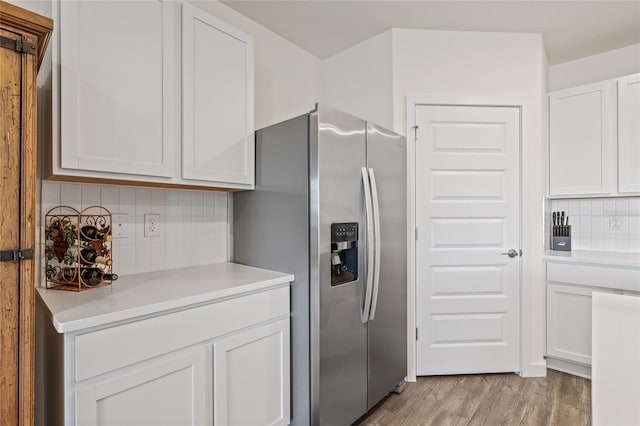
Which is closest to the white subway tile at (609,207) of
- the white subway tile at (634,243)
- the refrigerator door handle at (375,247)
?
the white subway tile at (634,243)

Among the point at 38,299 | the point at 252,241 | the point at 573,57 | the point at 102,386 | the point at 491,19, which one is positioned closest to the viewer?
the point at 102,386

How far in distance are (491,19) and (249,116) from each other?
1919 millimetres

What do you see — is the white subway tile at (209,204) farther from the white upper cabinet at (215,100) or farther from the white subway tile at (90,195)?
the white subway tile at (90,195)

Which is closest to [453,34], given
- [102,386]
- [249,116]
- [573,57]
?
[573,57]

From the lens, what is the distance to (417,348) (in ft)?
8.62

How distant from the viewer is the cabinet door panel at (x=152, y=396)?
3.78ft

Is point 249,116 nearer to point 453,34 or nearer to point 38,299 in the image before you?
point 38,299

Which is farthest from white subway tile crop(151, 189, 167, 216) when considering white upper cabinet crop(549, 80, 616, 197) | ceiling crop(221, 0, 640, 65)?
white upper cabinet crop(549, 80, 616, 197)

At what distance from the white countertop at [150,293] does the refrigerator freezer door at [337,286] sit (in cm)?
25

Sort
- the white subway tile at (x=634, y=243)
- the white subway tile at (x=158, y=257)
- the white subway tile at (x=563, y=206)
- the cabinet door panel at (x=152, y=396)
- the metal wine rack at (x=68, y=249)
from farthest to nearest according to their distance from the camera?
the white subway tile at (x=563, y=206), the white subway tile at (x=634, y=243), the white subway tile at (x=158, y=257), the metal wine rack at (x=68, y=249), the cabinet door panel at (x=152, y=396)

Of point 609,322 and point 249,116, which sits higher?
point 249,116

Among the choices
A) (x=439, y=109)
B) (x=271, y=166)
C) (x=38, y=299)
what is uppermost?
(x=439, y=109)

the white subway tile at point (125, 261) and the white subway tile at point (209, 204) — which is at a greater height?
the white subway tile at point (209, 204)

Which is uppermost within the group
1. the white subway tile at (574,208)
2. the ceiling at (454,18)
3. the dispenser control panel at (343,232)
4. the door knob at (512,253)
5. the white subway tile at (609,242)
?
the ceiling at (454,18)
